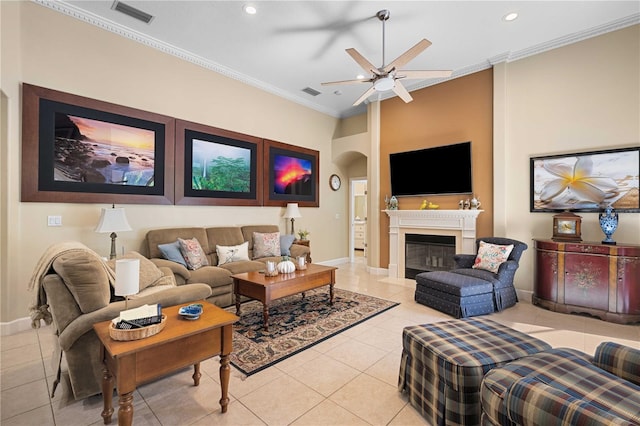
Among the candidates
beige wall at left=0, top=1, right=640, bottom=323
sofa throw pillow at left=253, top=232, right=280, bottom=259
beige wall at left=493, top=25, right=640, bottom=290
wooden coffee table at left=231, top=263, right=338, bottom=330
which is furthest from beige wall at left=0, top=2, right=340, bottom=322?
beige wall at left=493, top=25, right=640, bottom=290

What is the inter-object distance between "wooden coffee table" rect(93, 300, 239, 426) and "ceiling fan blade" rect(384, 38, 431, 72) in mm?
3050

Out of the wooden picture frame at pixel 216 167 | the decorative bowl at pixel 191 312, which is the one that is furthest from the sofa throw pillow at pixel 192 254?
the decorative bowl at pixel 191 312

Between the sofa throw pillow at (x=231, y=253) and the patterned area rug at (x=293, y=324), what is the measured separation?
79 cm

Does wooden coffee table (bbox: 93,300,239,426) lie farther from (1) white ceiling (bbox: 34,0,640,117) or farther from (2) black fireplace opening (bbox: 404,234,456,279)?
(2) black fireplace opening (bbox: 404,234,456,279)

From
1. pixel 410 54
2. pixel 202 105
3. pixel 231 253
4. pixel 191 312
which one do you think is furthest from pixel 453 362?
pixel 202 105

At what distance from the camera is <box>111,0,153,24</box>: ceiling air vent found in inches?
132

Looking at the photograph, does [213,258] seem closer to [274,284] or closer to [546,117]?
[274,284]

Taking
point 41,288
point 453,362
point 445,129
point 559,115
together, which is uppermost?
point 445,129

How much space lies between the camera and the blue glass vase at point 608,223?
3476mm

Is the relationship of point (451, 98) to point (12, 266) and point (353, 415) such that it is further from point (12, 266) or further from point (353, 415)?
point (12, 266)

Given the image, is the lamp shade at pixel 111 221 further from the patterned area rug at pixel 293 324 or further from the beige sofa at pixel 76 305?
the patterned area rug at pixel 293 324

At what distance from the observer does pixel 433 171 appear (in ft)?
17.3

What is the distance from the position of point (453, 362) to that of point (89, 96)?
15.4 ft

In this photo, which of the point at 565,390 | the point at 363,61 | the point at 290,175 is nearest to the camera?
the point at 565,390
